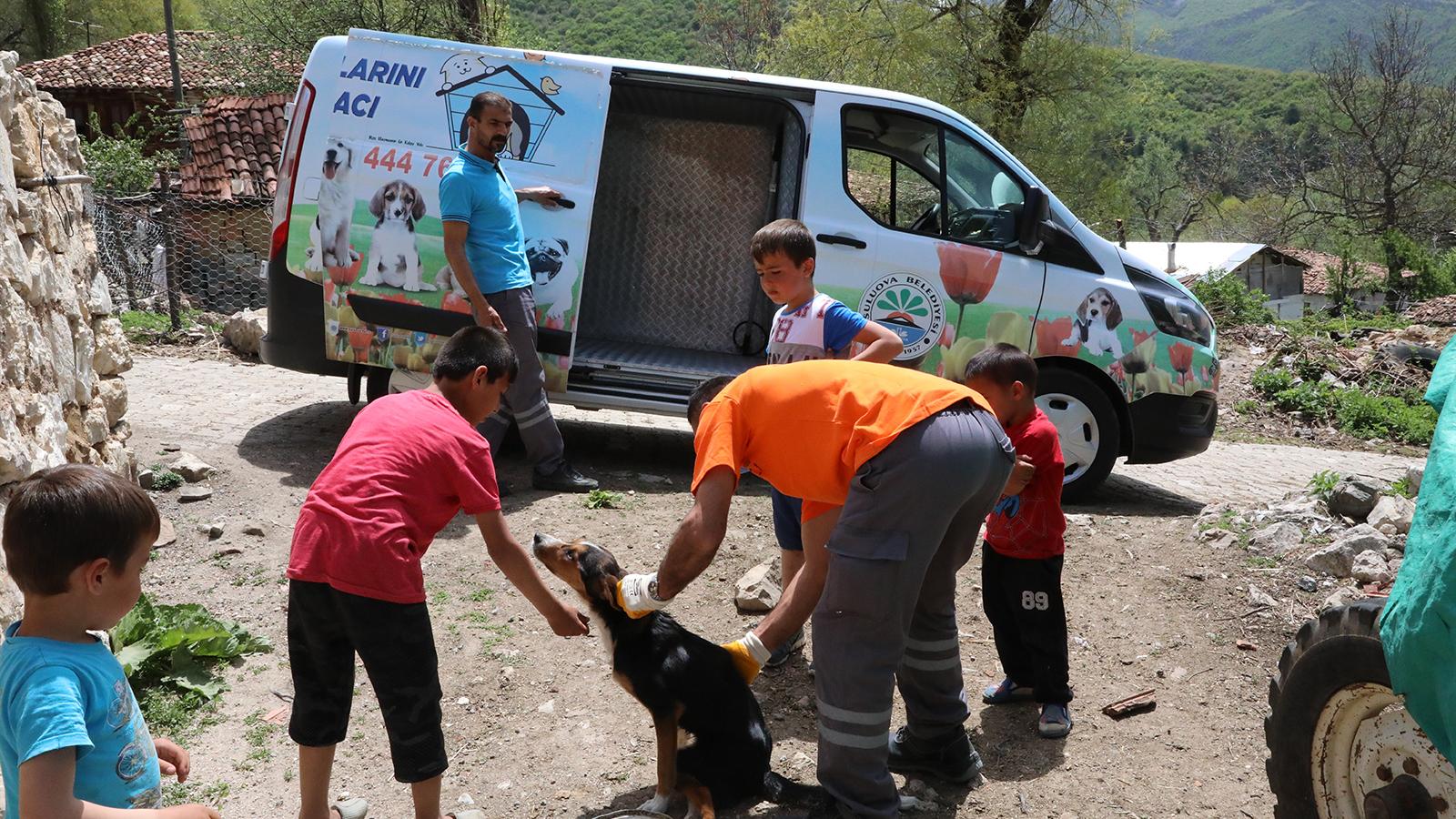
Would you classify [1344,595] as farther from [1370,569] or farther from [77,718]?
[77,718]

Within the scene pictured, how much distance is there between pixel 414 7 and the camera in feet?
76.8

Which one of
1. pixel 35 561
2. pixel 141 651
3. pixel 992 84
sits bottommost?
pixel 141 651

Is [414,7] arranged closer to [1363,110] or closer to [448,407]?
[448,407]

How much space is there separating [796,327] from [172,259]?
9068 mm

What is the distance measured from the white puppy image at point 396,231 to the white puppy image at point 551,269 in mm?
570

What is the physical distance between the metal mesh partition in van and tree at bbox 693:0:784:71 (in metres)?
30.6

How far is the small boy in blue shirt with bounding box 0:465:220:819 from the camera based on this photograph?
1.90 m

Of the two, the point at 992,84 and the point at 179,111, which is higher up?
the point at 992,84

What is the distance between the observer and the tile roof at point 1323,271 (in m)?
25.7

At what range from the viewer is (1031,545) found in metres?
3.99

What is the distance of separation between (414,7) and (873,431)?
2311 centimetres

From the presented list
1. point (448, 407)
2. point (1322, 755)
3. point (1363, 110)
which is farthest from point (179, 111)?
point (1363, 110)

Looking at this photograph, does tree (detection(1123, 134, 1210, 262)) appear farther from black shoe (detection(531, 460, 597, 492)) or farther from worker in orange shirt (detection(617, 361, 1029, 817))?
worker in orange shirt (detection(617, 361, 1029, 817))

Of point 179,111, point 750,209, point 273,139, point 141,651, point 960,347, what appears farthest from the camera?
point 273,139
